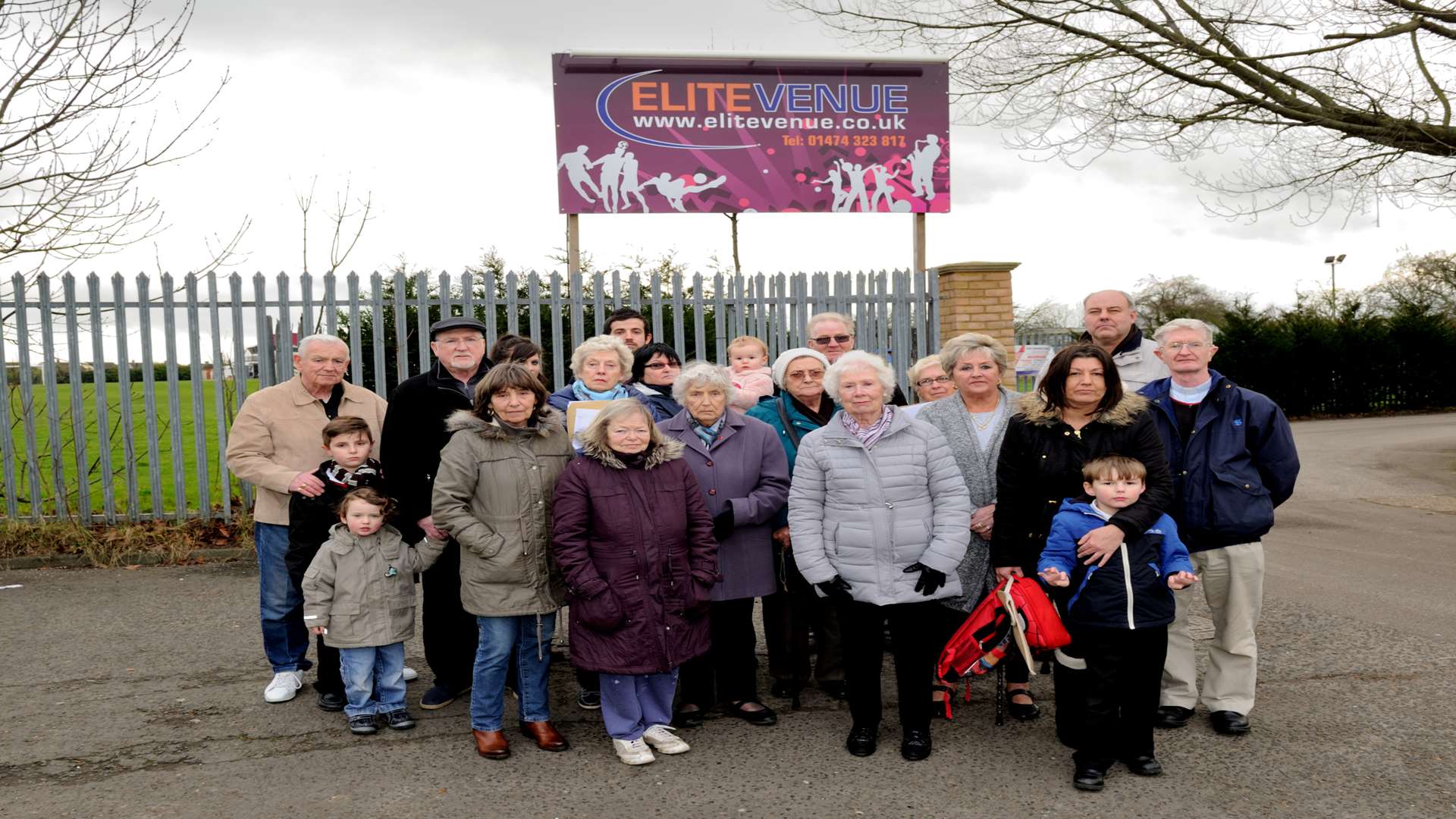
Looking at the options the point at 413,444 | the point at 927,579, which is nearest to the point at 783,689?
the point at 927,579

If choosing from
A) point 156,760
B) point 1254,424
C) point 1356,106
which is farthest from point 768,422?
point 1356,106

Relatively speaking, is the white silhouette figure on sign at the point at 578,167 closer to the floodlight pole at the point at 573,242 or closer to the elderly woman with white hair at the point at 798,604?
the floodlight pole at the point at 573,242

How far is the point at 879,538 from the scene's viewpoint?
12.5ft

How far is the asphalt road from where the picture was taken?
339 cm

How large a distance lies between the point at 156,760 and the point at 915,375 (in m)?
3.54

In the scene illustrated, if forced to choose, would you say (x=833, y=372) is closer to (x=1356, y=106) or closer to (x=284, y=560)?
(x=284, y=560)

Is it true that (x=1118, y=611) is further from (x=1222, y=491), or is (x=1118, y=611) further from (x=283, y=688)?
(x=283, y=688)

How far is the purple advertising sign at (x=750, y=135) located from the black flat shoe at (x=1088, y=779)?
6850 millimetres

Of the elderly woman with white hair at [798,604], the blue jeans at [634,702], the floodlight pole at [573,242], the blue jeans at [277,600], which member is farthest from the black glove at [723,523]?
the floodlight pole at [573,242]

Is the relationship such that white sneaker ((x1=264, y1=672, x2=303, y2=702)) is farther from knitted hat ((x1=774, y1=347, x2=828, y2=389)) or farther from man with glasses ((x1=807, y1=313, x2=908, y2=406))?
man with glasses ((x1=807, y1=313, x2=908, y2=406))

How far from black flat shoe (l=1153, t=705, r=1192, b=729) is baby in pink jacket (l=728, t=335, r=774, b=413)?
216 cm

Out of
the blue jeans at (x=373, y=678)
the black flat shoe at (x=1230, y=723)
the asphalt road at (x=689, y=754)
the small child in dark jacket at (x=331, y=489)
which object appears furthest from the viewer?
the small child in dark jacket at (x=331, y=489)

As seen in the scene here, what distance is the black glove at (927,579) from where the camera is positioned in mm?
3760

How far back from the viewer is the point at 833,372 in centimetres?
404
